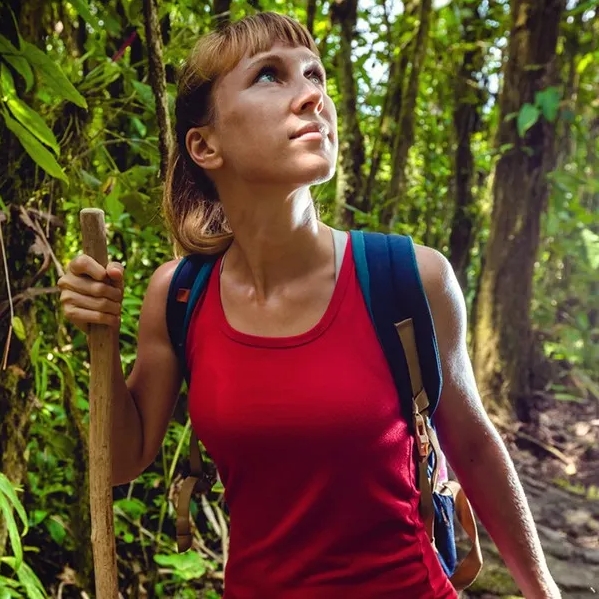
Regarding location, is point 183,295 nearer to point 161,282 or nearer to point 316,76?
point 161,282

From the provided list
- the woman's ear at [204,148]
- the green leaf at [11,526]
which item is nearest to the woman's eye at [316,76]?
the woman's ear at [204,148]

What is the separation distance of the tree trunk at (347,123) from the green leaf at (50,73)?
2059 millimetres

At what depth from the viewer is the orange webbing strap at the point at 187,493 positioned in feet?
4.15

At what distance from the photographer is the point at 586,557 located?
3.13 meters

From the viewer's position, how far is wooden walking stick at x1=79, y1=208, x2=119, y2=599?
109 centimetres

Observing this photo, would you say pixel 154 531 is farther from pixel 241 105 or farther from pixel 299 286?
pixel 241 105

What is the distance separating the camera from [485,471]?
49.5 inches

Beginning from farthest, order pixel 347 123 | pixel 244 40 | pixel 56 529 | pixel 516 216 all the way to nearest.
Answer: pixel 516 216 → pixel 347 123 → pixel 56 529 → pixel 244 40

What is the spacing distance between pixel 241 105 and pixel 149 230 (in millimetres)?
926

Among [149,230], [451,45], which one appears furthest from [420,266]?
[451,45]

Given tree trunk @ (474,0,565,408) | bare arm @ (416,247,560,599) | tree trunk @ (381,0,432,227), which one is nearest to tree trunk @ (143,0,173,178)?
bare arm @ (416,247,560,599)

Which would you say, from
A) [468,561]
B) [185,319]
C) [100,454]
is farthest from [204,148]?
[468,561]

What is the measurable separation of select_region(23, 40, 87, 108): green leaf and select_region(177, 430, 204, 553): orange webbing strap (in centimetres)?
67

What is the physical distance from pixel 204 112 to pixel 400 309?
1.65 feet
